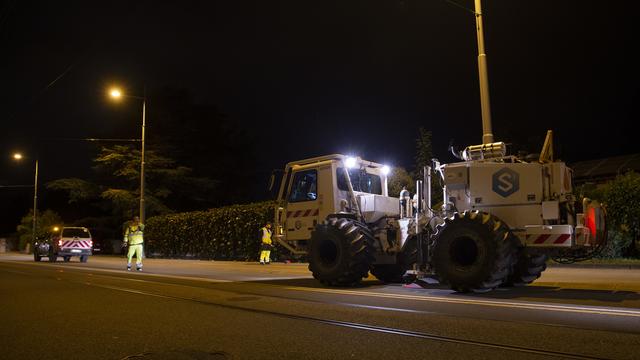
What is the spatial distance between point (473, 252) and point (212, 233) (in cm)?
2190

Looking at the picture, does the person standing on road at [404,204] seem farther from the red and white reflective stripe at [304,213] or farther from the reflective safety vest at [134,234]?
the reflective safety vest at [134,234]

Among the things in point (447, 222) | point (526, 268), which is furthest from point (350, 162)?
point (526, 268)

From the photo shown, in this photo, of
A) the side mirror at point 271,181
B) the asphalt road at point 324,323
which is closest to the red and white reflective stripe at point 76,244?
the asphalt road at point 324,323

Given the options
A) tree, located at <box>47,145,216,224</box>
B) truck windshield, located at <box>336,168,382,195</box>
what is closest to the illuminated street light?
truck windshield, located at <box>336,168,382,195</box>

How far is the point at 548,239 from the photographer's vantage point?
9789mm

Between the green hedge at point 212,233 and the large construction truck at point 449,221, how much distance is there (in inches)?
512

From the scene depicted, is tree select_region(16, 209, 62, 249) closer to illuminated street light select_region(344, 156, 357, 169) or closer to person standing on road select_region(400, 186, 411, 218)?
illuminated street light select_region(344, 156, 357, 169)

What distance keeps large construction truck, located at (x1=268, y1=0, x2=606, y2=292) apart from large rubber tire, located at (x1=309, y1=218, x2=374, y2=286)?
0.02 meters

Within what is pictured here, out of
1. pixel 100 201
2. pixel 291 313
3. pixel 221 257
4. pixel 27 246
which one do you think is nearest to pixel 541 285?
pixel 291 313

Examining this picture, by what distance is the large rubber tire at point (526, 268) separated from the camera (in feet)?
37.0

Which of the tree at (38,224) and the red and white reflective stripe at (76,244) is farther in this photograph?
the tree at (38,224)

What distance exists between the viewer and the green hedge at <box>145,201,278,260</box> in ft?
89.7

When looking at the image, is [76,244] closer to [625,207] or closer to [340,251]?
[340,251]

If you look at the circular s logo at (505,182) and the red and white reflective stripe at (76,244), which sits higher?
the circular s logo at (505,182)
